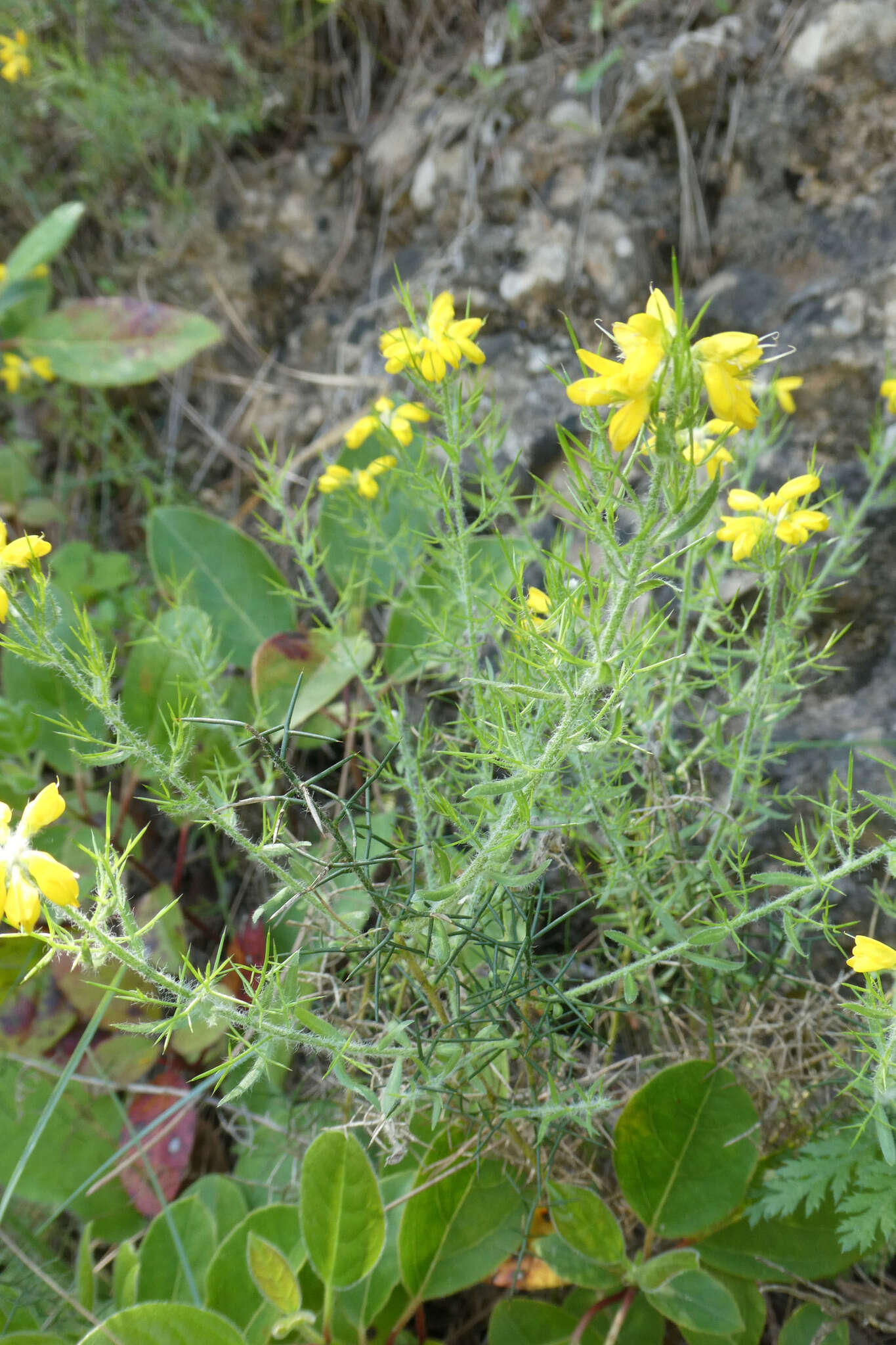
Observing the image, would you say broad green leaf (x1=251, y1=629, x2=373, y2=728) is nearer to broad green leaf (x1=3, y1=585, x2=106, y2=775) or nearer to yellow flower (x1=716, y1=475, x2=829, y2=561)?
broad green leaf (x1=3, y1=585, x2=106, y2=775)

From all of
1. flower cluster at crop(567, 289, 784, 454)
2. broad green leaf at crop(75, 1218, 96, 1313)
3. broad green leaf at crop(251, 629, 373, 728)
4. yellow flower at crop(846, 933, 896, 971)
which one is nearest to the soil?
broad green leaf at crop(251, 629, 373, 728)

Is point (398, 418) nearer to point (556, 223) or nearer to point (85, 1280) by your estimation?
point (556, 223)

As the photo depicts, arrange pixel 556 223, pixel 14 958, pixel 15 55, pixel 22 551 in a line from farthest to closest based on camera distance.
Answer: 1. pixel 15 55
2. pixel 556 223
3. pixel 14 958
4. pixel 22 551

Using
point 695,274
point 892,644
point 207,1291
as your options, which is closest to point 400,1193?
point 207,1291

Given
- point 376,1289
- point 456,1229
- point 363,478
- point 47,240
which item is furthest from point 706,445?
point 47,240

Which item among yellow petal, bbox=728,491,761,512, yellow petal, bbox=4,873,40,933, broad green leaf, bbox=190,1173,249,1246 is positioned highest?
yellow petal, bbox=728,491,761,512

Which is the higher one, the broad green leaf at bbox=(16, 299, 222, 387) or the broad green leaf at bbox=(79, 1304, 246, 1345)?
the broad green leaf at bbox=(16, 299, 222, 387)

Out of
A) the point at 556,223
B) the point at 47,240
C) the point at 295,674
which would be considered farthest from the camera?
the point at 47,240
